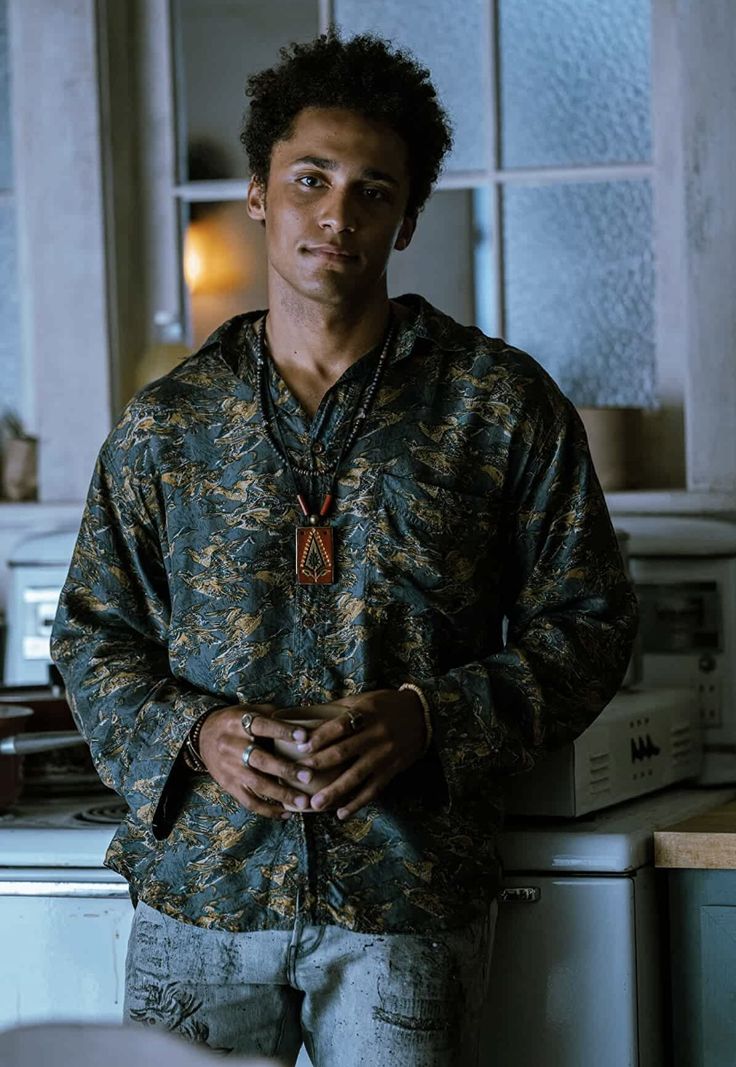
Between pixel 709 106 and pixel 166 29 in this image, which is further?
pixel 166 29

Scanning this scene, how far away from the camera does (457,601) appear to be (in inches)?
62.3

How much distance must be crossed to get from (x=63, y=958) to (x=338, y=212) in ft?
2.98

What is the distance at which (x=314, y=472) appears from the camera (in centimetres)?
161

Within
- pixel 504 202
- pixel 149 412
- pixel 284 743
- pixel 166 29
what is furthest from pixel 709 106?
pixel 284 743

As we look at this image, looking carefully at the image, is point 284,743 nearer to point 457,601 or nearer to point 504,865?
point 457,601

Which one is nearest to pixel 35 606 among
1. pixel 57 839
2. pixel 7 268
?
pixel 57 839

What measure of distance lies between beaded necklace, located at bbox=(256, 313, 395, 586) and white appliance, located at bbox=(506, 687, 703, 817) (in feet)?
1.21

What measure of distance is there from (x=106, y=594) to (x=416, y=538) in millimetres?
345

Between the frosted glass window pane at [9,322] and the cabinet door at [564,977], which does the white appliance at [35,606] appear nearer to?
the frosted glass window pane at [9,322]

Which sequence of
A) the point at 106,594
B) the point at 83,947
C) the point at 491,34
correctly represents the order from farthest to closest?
the point at 491,34
the point at 83,947
the point at 106,594

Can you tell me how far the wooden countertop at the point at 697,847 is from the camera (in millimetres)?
1725

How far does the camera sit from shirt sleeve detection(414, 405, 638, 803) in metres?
1.53

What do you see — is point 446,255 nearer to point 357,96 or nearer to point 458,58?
point 458,58

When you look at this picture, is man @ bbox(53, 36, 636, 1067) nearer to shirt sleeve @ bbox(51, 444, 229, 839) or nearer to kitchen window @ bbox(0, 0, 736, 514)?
shirt sleeve @ bbox(51, 444, 229, 839)
